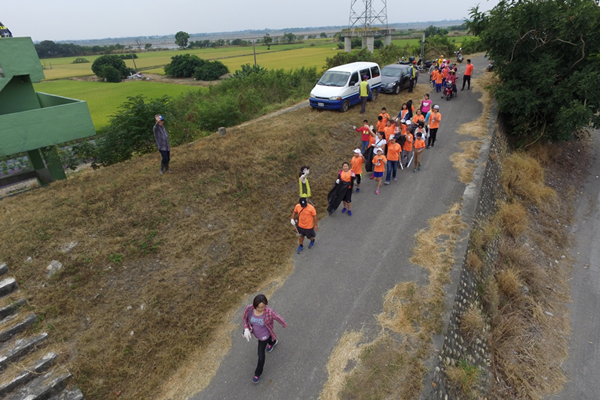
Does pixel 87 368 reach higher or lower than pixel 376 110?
lower

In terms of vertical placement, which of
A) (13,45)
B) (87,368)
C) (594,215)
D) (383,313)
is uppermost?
(13,45)

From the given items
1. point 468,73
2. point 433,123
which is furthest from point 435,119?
point 468,73

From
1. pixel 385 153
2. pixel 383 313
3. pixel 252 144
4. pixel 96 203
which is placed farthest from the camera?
pixel 252 144

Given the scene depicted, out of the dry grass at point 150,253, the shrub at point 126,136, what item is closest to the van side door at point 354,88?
the dry grass at point 150,253

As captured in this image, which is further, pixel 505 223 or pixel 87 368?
pixel 505 223

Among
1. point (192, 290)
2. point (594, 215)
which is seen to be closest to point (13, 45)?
point (192, 290)

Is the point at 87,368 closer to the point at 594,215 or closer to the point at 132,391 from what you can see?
the point at 132,391
